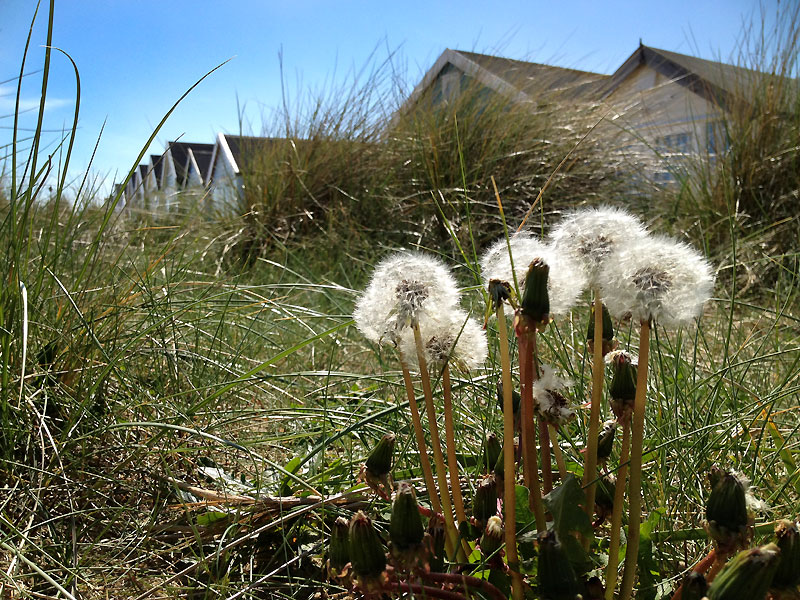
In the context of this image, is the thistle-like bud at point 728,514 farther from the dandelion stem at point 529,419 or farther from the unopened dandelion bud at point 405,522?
the unopened dandelion bud at point 405,522

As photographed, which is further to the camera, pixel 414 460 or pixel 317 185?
pixel 317 185

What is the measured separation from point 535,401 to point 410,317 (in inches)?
7.7

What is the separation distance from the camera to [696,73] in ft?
20.6

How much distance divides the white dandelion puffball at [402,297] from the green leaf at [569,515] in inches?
10.1

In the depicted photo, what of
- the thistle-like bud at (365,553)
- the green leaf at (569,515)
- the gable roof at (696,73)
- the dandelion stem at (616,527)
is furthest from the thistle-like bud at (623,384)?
the gable roof at (696,73)

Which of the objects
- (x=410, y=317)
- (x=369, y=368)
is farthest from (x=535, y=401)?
(x=369, y=368)

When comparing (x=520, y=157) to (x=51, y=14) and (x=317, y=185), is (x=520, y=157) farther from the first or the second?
(x=51, y=14)

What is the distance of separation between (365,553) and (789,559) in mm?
423

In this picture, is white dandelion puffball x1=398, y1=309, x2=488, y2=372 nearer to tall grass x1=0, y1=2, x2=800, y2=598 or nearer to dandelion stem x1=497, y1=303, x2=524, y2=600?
dandelion stem x1=497, y1=303, x2=524, y2=600

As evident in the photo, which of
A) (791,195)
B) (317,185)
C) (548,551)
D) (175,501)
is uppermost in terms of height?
(317,185)

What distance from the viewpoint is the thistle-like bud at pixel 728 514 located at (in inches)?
25.8

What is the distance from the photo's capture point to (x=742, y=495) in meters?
0.66

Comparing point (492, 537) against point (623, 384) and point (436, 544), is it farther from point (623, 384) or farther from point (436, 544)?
point (623, 384)

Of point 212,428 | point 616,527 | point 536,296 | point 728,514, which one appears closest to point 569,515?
point 616,527
